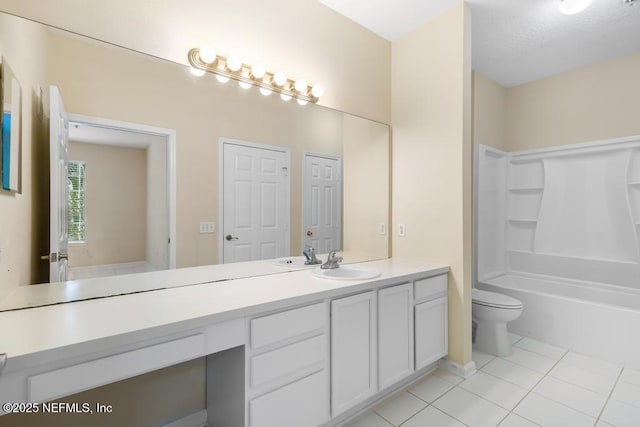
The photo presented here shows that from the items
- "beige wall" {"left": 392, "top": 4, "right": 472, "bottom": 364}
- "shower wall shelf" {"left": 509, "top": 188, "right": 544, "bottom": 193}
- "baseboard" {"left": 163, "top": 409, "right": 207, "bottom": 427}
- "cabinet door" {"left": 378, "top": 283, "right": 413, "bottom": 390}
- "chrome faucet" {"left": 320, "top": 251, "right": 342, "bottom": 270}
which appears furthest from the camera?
"shower wall shelf" {"left": 509, "top": 188, "right": 544, "bottom": 193}

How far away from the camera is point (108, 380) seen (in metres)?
0.99

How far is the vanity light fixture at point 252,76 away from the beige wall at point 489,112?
195 cm

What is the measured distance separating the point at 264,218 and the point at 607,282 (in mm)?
3379

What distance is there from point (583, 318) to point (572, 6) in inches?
92.7

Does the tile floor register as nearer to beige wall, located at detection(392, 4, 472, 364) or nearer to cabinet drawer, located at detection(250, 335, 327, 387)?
beige wall, located at detection(392, 4, 472, 364)

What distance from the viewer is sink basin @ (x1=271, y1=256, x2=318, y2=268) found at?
6.42ft

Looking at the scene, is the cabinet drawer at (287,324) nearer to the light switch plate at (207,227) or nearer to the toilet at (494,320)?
the light switch plate at (207,227)

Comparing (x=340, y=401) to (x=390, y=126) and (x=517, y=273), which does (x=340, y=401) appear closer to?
(x=390, y=126)

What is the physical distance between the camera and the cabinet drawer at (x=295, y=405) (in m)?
1.29

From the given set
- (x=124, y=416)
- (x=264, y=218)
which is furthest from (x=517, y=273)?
(x=124, y=416)

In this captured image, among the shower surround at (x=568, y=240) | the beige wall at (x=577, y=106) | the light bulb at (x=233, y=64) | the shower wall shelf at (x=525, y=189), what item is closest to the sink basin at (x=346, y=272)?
the light bulb at (x=233, y=64)

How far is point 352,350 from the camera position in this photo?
1629 mm

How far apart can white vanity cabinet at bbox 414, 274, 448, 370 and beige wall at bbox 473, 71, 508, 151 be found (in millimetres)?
1824

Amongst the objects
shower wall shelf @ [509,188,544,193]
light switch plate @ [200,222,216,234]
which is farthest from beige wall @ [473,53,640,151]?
light switch plate @ [200,222,216,234]
